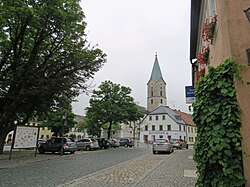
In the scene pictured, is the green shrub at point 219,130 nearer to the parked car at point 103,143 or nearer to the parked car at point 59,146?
the parked car at point 59,146

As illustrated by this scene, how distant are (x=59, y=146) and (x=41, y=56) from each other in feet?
29.0

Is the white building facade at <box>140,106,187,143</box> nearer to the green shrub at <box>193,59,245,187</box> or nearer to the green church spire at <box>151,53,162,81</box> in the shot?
the green church spire at <box>151,53,162,81</box>

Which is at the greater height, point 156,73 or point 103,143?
point 156,73

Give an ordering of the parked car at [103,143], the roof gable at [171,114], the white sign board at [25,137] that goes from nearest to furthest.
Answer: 1. the white sign board at [25,137]
2. the parked car at [103,143]
3. the roof gable at [171,114]

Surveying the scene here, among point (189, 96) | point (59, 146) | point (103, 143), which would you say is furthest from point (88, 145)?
point (189, 96)

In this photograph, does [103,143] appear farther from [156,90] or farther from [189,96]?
[156,90]

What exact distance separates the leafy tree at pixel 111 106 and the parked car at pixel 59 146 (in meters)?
15.7

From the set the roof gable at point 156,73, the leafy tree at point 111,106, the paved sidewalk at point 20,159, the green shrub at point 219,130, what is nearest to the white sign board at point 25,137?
the paved sidewalk at point 20,159

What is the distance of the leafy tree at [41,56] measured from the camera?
1681cm

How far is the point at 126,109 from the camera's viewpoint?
3959cm

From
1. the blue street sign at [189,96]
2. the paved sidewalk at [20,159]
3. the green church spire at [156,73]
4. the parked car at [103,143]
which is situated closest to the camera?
the blue street sign at [189,96]

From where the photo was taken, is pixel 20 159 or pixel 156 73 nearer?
pixel 20 159

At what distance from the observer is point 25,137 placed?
1728 cm

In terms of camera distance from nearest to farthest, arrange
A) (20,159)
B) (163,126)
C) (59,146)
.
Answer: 1. (20,159)
2. (59,146)
3. (163,126)
